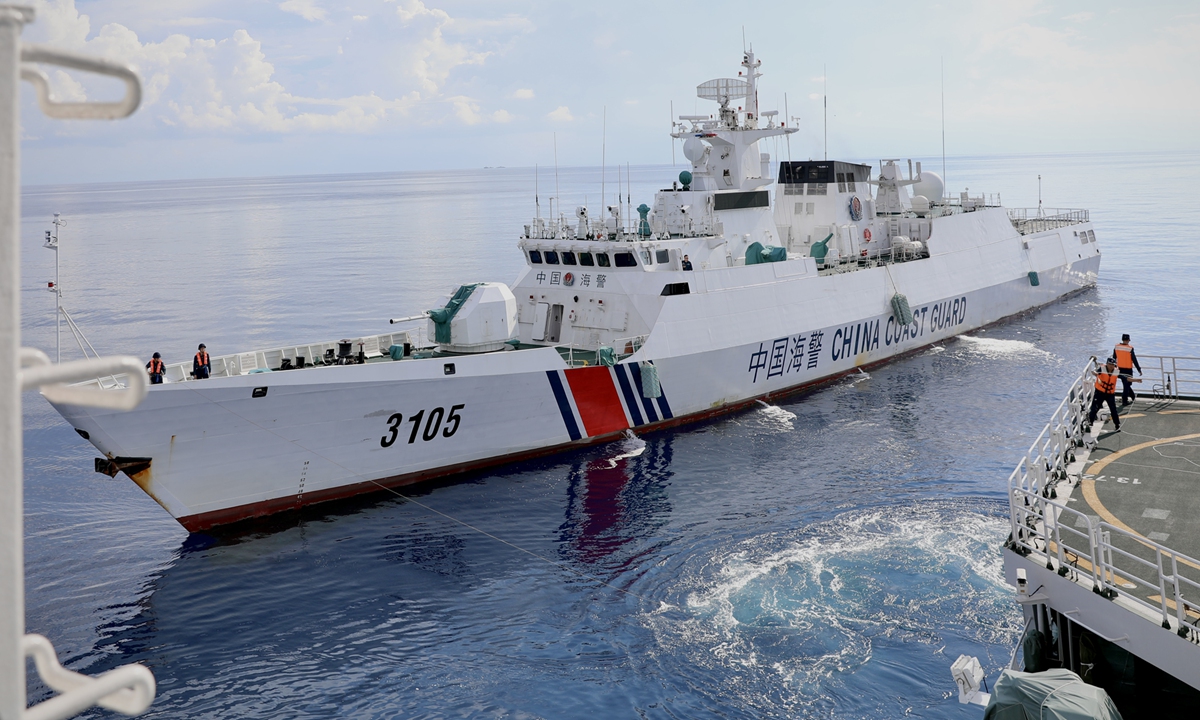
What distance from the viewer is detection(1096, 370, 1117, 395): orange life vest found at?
12.2m

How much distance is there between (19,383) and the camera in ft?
7.55

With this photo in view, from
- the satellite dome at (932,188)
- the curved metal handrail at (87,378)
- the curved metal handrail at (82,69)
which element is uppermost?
the satellite dome at (932,188)

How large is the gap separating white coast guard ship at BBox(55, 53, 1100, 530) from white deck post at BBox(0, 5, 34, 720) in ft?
41.3

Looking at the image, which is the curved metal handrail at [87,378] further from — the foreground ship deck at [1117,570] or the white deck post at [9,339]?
the foreground ship deck at [1117,570]

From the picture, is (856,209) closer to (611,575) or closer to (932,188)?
(932,188)

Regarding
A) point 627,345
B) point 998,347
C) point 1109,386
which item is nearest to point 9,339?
point 1109,386

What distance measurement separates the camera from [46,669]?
8.14 feet

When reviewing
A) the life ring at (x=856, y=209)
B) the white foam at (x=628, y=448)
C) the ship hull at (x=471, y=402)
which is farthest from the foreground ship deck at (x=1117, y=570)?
the life ring at (x=856, y=209)

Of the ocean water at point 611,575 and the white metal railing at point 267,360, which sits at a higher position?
the white metal railing at point 267,360

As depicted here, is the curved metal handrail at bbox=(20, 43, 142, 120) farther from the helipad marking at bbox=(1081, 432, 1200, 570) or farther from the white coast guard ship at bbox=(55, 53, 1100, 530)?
the white coast guard ship at bbox=(55, 53, 1100, 530)

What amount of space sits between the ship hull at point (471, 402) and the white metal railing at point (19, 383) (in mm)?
12449

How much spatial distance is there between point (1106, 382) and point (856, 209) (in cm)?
1636

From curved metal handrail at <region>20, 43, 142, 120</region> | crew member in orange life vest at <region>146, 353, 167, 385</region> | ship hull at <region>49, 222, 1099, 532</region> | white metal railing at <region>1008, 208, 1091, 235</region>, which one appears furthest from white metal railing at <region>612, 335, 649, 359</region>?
white metal railing at <region>1008, 208, 1091, 235</region>

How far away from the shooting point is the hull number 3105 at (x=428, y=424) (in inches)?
653
